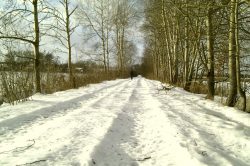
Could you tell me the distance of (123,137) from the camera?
4.82 m

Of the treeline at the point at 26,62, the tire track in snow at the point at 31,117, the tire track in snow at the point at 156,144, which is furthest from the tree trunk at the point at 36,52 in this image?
the tire track in snow at the point at 156,144

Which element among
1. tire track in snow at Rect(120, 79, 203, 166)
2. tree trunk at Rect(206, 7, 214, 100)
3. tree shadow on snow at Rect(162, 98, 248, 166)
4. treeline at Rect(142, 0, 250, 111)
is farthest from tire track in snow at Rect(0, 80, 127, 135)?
tree trunk at Rect(206, 7, 214, 100)

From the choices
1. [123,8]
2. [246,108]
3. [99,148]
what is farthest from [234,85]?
[123,8]

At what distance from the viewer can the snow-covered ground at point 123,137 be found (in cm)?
369

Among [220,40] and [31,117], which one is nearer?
[31,117]

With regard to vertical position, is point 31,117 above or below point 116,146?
above

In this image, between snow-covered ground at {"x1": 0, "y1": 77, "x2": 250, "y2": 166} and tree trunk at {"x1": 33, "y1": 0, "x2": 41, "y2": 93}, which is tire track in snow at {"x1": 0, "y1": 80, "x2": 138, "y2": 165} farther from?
tree trunk at {"x1": 33, "y1": 0, "x2": 41, "y2": 93}

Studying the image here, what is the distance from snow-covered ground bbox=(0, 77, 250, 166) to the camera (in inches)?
145

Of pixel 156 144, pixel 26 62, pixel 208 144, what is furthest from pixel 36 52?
pixel 208 144

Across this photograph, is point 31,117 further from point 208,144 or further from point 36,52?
point 36,52

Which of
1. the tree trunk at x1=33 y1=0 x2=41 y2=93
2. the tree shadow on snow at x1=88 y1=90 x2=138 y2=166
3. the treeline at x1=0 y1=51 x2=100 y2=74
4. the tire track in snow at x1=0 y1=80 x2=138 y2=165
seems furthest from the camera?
the tree trunk at x1=33 y1=0 x2=41 y2=93

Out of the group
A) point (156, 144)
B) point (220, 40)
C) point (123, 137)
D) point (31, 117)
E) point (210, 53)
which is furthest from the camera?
point (220, 40)

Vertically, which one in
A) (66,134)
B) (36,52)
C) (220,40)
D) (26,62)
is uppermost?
(220,40)

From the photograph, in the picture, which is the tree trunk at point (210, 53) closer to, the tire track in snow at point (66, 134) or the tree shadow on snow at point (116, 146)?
the tire track in snow at point (66, 134)
